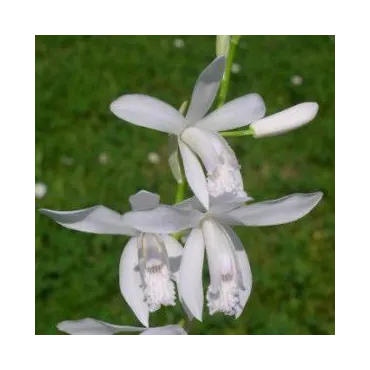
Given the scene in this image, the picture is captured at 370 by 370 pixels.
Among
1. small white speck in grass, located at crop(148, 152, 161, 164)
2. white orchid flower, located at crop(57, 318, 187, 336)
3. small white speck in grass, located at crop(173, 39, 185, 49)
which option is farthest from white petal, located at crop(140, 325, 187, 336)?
small white speck in grass, located at crop(173, 39, 185, 49)

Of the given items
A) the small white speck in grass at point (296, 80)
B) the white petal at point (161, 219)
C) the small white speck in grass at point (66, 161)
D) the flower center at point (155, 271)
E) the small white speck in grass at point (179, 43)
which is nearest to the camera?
the white petal at point (161, 219)

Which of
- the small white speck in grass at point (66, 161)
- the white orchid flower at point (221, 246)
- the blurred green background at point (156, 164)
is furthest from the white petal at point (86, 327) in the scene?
the small white speck in grass at point (66, 161)

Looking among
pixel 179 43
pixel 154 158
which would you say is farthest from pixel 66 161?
pixel 179 43

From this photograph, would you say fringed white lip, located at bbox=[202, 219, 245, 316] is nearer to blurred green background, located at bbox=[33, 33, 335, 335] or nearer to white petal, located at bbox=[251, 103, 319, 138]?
white petal, located at bbox=[251, 103, 319, 138]

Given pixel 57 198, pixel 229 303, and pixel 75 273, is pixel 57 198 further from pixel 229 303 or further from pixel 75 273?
pixel 229 303

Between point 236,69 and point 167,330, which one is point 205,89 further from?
point 236,69

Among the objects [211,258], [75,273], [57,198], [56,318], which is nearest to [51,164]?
[57,198]

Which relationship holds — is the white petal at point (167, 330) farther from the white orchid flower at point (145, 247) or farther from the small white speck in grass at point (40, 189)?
the small white speck in grass at point (40, 189)
